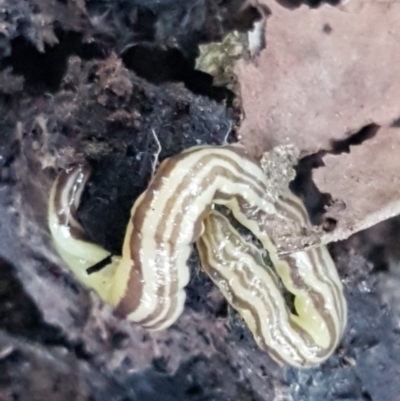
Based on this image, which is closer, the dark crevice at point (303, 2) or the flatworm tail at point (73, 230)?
the dark crevice at point (303, 2)

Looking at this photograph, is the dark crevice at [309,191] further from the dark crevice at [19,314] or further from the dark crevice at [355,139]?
the dark crevice at [19,314]

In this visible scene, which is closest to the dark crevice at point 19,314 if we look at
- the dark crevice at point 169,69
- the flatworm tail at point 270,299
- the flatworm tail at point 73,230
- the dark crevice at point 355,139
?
the flatworm tail at point 73,230

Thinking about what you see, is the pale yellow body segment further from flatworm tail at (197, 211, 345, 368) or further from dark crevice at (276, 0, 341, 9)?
dark crevice at (276, 0, 341, 9)

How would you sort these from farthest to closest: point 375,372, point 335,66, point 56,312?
point 375,372 < point 56,312 < point 335,66

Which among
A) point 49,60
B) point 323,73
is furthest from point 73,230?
point 323,73

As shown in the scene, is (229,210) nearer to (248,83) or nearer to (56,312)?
(248,83)

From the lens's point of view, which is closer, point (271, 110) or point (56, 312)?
point (271, 110)

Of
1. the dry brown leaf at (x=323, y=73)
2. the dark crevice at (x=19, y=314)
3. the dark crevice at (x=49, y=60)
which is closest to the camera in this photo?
the dry brown leaf at (x=323, y=73)

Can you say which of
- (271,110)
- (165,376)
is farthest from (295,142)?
(165,376)

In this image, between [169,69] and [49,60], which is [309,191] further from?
[49,60]
